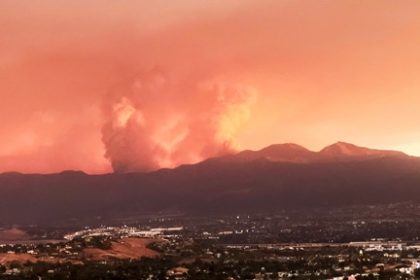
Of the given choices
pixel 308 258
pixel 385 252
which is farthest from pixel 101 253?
pixel 385 252

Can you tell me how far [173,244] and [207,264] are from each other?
51570 mm

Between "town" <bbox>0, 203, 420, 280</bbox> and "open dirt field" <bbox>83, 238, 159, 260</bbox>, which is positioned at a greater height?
"open dirt field" <bbox>83, 238, 159, 260</bbox>

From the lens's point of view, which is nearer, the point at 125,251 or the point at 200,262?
the point at 200,262

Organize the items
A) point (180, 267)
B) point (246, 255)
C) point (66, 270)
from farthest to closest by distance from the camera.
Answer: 1. point (246, 255)
2. point (180, 267)
3. point (66, 270)

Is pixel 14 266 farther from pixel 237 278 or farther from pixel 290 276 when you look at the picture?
pixel 290 276

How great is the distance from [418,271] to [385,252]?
4062cm

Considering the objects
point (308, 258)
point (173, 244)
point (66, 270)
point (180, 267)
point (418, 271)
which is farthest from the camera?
point (173, 244)

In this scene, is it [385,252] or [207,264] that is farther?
[385,252]

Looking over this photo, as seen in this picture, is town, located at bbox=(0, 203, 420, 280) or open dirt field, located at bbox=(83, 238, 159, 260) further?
open dirt field, located at bbox=(83, 238, 159, 260)

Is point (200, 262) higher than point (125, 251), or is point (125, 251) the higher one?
point (125, 251)

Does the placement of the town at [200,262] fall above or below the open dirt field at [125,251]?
below

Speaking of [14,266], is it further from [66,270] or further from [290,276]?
[290,276]

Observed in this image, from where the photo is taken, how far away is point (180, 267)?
14388 cm

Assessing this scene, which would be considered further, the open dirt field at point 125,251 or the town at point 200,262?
the open dirt field at point 125,251
